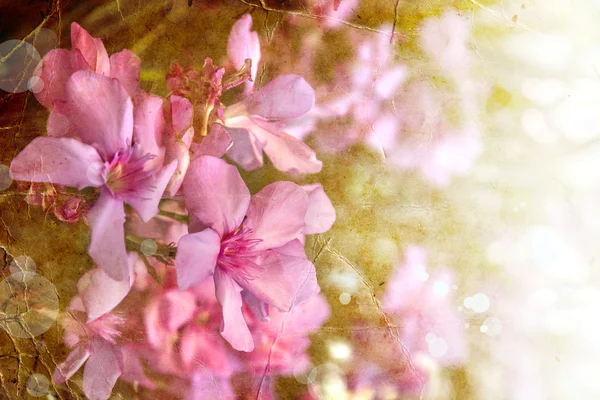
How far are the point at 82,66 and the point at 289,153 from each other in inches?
12.1

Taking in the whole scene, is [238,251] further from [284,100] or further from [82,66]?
[82,66]

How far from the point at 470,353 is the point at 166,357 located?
427 millimetres

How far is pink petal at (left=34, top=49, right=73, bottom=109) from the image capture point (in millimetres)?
792

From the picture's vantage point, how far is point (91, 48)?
81 cm

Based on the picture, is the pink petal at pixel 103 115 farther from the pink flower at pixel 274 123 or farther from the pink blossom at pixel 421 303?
the pink blossom at pixel 421 303

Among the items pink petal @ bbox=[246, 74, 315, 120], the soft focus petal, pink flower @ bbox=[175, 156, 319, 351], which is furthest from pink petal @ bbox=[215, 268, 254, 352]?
pink petal @ bbox=[246, 74, 315, 120]

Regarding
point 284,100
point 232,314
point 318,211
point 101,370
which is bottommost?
point 101,370

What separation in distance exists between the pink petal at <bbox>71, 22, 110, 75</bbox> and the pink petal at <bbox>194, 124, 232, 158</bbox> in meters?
0.17

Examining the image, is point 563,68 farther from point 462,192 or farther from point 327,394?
point 327,394

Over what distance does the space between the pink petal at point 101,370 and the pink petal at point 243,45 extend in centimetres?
43

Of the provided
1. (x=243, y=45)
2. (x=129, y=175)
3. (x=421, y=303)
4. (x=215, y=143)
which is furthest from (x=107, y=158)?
(x=421, y=303)

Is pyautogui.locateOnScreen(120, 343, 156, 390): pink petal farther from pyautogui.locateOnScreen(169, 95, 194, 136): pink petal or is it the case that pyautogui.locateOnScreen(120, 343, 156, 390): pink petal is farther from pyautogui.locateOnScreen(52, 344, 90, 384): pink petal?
pyautogui.locateOnScreen(169, 95, 194, 136): pink petal

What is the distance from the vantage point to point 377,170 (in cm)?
80

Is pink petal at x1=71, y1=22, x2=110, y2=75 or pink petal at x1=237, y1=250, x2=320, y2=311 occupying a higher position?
pink petal at x1=71, y1=22, x2=110, y2=75
